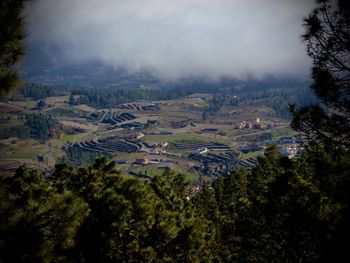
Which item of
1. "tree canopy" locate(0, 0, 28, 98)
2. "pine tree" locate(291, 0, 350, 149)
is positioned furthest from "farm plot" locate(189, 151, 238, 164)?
"tree canopy" locate(0, 0, 28, 98)

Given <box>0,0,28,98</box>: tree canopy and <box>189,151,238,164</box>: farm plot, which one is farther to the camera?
<box>189,151,238,164</box>: farm plot

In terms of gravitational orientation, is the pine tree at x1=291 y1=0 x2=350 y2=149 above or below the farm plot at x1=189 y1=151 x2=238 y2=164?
above

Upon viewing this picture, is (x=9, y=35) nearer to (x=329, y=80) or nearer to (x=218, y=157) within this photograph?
(x=329, y=80)

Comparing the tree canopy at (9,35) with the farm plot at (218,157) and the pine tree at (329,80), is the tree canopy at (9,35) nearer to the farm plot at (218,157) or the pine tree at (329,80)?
the pine tree at (329,80)

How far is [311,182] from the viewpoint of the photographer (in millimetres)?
20875

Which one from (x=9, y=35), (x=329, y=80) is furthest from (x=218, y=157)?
(x=9, y=35)

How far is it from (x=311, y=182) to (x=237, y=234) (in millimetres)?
9897

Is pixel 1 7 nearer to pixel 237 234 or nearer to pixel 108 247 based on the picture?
pixel 108 247

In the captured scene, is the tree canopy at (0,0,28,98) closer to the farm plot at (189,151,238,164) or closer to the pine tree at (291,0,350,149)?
the pine tree at (291,0,350,149)

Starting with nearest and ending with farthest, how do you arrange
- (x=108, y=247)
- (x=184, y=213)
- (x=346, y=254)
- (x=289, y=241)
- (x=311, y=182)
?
(x=346, y=254), (x=108, y=247), (x=311, y=182), (x=289, y=241), (x=184, y=213)

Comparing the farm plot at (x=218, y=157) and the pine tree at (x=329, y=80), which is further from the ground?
the pine tree at (x=329, y=80)

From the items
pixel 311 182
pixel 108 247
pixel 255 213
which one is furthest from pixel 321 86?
pixel 255 213

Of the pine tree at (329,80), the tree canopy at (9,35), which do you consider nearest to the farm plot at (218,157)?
the pine tree at (329,80)

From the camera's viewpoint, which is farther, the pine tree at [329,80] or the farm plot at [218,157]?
the farm plot at [218,157]
